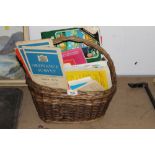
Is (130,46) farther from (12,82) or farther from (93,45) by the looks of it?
(12,82)

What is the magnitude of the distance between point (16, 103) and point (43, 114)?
0.15 meters

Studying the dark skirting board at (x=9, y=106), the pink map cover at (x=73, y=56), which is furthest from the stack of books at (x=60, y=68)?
the dark skirting board at (x=9, y=106)

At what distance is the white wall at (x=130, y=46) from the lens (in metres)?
1.21

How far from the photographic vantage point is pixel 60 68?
94 cm

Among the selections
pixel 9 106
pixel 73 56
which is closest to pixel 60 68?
pixel 73 56

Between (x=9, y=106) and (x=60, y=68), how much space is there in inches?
10.8

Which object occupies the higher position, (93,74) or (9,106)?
(93,74)

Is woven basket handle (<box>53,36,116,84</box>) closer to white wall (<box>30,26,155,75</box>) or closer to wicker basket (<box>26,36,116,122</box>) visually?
wicker basket (<box>26,36,116,122</box>)

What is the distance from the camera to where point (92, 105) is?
98cm

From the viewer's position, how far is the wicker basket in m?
0.95

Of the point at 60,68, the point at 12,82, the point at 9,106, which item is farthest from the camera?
the point at 12,82

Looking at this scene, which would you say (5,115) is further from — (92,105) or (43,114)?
(92,105)
